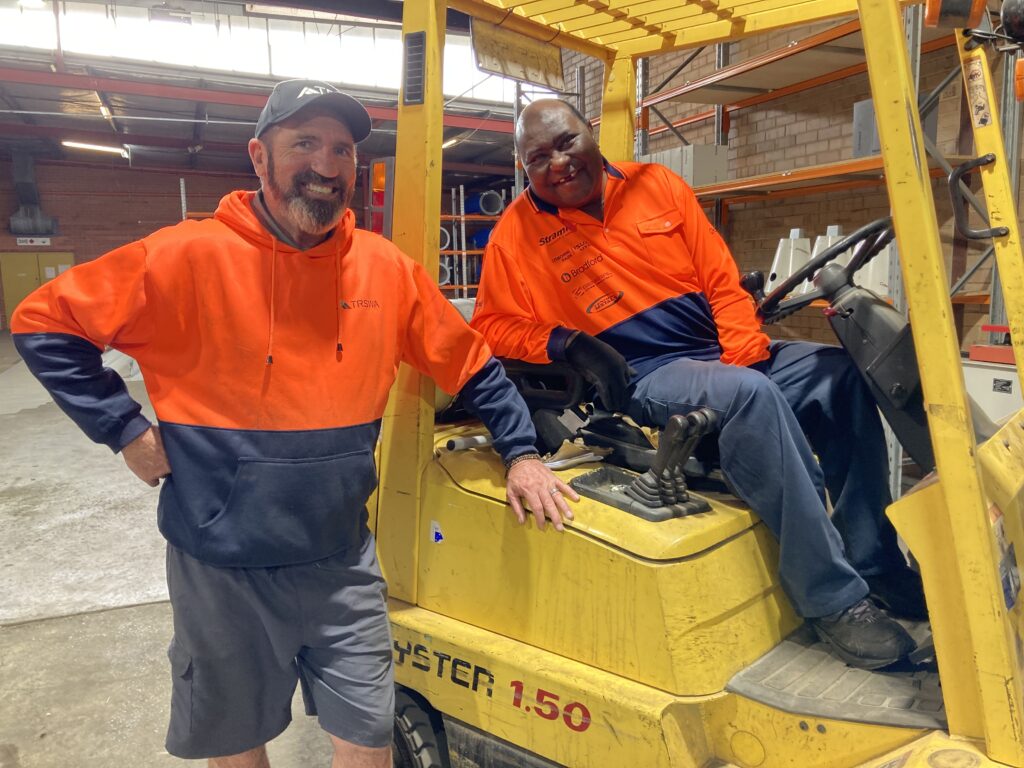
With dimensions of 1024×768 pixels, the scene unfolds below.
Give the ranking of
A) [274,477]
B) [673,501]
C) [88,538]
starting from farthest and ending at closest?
[88,538], [673,501], [274,477]

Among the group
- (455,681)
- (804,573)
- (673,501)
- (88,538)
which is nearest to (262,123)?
(673,501)

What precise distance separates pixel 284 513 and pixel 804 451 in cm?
130

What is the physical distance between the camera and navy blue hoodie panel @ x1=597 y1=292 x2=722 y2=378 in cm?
242

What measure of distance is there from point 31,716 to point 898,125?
3.67 m

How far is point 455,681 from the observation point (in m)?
2.18

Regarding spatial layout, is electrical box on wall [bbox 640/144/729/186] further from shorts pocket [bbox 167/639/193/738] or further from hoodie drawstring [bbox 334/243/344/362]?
shorts pocket [bbox 167/639/193/738]

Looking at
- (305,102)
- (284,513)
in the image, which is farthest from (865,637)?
(305,102)

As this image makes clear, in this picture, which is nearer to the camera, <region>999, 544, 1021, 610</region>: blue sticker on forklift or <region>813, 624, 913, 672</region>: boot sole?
<region>999, 544, 1021, 610</region>: blue sticker on forklift

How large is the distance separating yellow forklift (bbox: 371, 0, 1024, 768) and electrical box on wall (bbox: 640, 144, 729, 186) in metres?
4.35

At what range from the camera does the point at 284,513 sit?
1.88 m

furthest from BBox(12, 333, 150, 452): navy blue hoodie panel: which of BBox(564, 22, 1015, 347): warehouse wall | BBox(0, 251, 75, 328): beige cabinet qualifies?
BBox(0, 251, 75, 328): beige cabinet

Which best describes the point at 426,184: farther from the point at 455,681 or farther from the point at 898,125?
the point at 455,681

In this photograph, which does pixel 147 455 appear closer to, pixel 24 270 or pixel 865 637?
pixel 865 637

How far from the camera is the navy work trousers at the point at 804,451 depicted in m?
1.92
